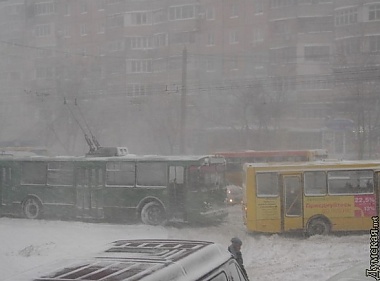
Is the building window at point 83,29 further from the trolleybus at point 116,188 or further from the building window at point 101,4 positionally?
the trolleybus at point 116,188

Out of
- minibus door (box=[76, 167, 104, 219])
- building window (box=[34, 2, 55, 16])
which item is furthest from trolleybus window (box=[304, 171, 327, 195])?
building window (box=[34, 2, 55, 16])

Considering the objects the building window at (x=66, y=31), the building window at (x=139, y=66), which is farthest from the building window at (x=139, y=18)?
the building window at (x=66, y=31)

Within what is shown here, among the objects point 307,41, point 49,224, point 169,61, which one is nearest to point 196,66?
point 169,61

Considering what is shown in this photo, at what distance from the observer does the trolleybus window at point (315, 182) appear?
46.8 ft

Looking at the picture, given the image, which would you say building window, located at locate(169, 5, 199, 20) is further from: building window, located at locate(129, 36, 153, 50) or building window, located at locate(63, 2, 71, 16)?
building window, located at locate(63, 2, 71, 16)

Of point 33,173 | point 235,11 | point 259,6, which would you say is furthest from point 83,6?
point 33,173

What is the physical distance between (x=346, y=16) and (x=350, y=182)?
111 feet

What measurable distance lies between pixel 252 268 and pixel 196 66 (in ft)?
136

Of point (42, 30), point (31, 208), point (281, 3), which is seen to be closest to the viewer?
point (31, 208)

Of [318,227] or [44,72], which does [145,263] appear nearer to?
[318,227]

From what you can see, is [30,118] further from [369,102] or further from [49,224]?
[49,224]

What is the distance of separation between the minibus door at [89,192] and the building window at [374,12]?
108 ft

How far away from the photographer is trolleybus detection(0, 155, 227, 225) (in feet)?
53.2

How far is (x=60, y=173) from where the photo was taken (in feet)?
59.6
